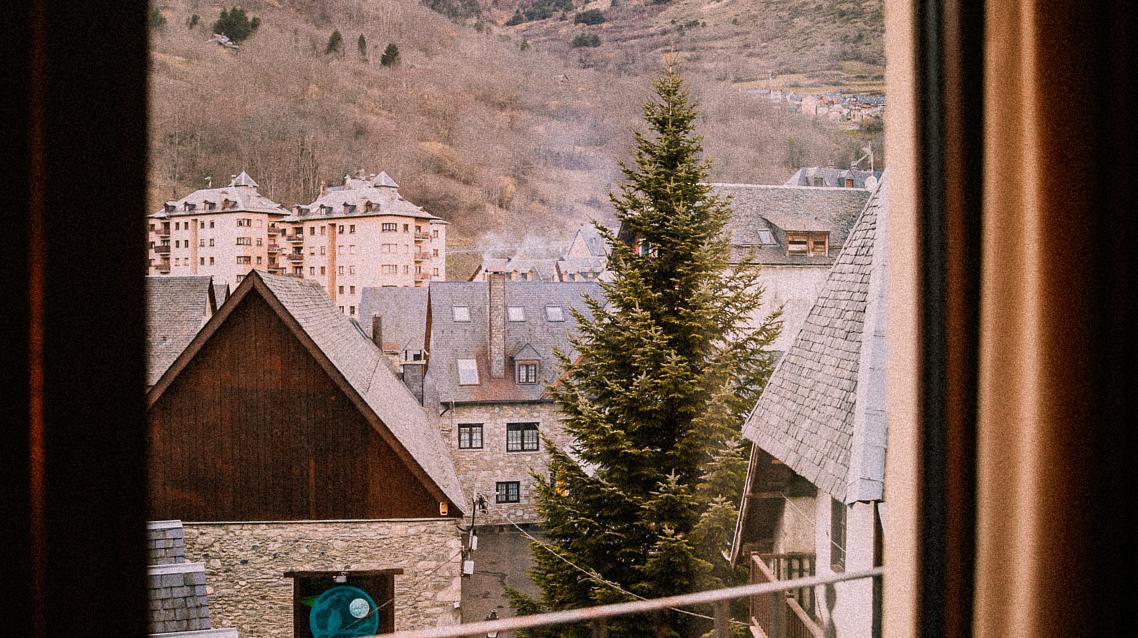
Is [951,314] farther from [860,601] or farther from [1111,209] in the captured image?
[860,601]

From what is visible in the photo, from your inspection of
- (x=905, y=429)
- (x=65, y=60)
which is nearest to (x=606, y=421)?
(x=905, y=429)

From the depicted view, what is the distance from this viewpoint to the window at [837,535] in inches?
94.6

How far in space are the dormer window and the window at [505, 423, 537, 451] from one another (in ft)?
0.44

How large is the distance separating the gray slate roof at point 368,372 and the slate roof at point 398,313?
2.1 inches

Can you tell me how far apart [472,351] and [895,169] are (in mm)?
1228

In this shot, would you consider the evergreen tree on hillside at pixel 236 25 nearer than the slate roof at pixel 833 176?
Yes

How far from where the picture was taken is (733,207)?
100 inches

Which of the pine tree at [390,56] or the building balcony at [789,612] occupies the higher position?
the pine tree at [390,56]

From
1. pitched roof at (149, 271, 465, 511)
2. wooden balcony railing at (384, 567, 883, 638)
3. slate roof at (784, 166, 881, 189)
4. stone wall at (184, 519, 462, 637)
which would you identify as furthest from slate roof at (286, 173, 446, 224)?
slate roof at (784, 166, 881, 189)

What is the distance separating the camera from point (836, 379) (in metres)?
2.51

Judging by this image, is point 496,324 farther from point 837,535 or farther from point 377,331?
point 837,535

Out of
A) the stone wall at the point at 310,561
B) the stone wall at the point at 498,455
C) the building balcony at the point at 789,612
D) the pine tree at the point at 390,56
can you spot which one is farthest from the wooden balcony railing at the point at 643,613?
the pine tree at the point at 390,56

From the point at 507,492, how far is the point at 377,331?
65 cm

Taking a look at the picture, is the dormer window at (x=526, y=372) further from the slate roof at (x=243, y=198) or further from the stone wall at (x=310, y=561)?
the slate roof at (x=243, y=198)
